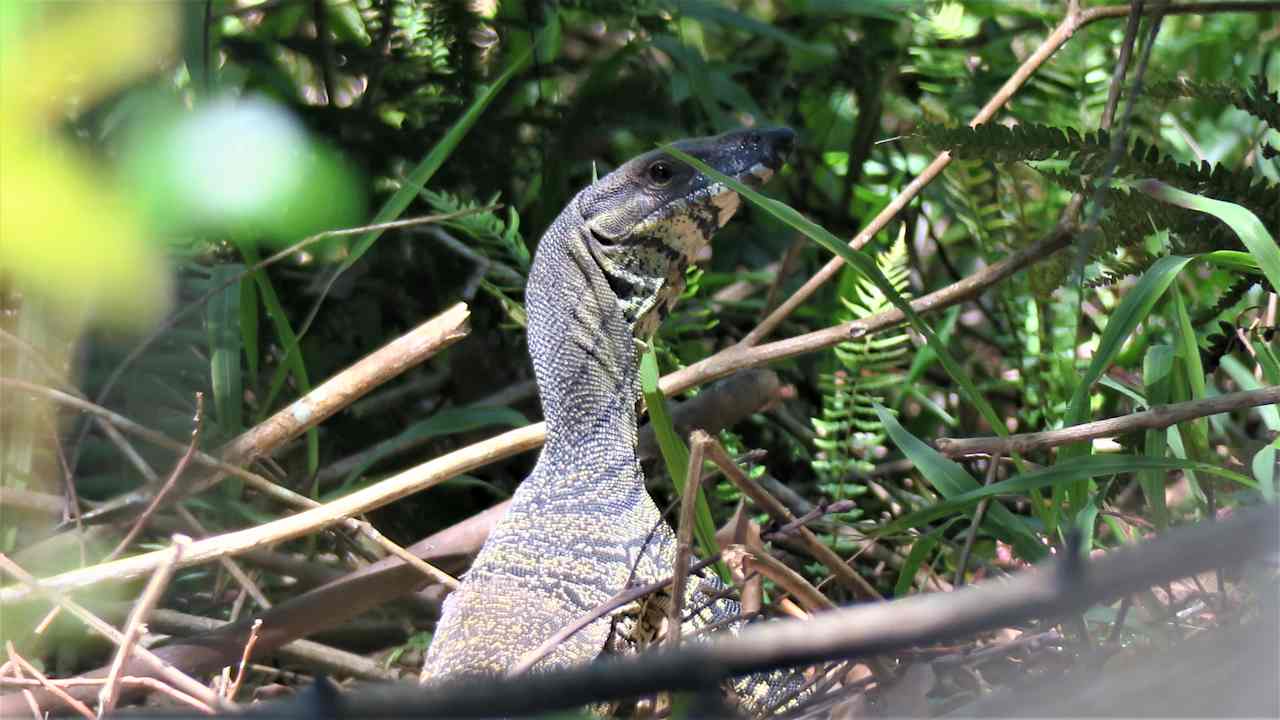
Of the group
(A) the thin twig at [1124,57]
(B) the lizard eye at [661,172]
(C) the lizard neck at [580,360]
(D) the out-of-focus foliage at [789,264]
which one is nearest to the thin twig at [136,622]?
(D) the out-of-focus foliage at [789,264]

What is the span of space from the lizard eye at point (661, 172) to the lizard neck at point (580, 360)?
0.82ft

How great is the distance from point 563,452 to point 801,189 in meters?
2.46

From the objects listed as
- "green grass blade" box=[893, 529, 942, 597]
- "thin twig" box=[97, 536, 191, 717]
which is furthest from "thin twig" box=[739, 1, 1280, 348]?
"thin twig" box=[97, 536, 191, 717]

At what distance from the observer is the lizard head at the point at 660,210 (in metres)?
3.42

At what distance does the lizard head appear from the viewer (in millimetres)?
3420

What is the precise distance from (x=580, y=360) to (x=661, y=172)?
59 cm

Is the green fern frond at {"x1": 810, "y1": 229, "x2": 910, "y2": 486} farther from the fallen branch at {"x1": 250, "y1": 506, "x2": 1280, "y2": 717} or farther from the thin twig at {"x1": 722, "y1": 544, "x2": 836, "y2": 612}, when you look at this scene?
the fallen branch at {"x1": 250, "y1": 506, "x2": 1280, "y2": 717}

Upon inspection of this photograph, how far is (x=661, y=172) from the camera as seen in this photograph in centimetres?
344

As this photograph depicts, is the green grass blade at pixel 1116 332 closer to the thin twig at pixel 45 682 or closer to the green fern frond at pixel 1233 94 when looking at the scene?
the green fern frond at pixel 1233 94

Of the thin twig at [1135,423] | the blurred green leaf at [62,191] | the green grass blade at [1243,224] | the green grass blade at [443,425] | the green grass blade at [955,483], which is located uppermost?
the blurred green leaf at [62,191]

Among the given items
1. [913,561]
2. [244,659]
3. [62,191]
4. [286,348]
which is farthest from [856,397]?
[62,191]

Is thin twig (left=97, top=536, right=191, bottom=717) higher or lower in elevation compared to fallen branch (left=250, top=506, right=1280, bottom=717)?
lower

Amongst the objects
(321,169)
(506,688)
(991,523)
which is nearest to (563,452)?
(991,523)

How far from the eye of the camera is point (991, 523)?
8.77 ft
